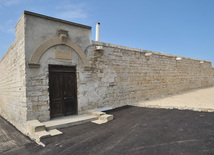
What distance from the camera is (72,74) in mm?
6105

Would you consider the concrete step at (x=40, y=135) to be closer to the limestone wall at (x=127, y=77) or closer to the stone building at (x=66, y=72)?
the stone building at (x=66, y=72)

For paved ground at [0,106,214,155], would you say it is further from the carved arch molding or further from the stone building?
the carved arch molding

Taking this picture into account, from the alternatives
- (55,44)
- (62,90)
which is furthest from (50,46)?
(62,90)

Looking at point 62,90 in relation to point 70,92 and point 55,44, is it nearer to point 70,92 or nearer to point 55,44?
point 70,92

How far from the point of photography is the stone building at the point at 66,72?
16.7 ft

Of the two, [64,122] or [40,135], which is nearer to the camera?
[40,135]

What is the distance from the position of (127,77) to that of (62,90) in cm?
367

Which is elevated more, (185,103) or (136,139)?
(185,103)

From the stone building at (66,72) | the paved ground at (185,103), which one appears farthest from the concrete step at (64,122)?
the paved ground at (185,103)

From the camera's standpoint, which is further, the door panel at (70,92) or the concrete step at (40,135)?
the door panel at (70,92)

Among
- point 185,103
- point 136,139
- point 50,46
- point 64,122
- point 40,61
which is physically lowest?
point 136,139

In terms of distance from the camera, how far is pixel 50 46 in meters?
5.42

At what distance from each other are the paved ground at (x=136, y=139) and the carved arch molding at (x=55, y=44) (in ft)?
7.99

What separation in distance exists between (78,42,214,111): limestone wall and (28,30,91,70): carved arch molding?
0.39m
